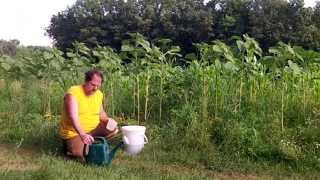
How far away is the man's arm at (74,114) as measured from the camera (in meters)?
5.80

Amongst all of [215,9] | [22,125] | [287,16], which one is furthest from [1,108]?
[215,9]

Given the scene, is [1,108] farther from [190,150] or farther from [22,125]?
[190,150]

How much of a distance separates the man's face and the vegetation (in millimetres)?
915

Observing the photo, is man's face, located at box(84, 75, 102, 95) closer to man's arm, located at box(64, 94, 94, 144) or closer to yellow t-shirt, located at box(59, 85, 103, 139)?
yellow t-shirt, located at box(59, 85, 103, 139)

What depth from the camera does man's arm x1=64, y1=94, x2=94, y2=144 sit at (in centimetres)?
580

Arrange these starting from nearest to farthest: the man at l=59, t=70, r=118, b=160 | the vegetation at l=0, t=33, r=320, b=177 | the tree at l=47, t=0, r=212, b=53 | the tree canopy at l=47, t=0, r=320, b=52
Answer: the man at l=59, t=70, r=118, b=160 → the vegetation at l=0, t=33, r=320, b=177 → the tree canopy at l=47, t=0, r=320, b=52 → the tree at l=47, t=0, r=212, b=53

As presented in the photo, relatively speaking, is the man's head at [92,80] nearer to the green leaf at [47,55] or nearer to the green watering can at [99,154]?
the green watering can at [99,154]

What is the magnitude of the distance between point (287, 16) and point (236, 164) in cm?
2785

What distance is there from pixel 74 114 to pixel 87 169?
0.81m

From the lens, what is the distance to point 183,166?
5.96 metres

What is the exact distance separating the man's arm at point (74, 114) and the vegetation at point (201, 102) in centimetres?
66

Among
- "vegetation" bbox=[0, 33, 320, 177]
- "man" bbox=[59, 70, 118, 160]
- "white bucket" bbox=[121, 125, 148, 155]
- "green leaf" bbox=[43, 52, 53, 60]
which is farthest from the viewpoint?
"green leaf" bbox=[43, 52, 53, 60]

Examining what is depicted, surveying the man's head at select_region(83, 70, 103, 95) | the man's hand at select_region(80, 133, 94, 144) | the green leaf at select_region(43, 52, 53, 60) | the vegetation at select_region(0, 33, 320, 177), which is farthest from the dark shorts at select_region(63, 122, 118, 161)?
the green leaf at select_region(43, 52, 53, 60)

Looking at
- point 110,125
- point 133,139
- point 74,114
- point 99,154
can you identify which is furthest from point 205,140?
point 74,114
